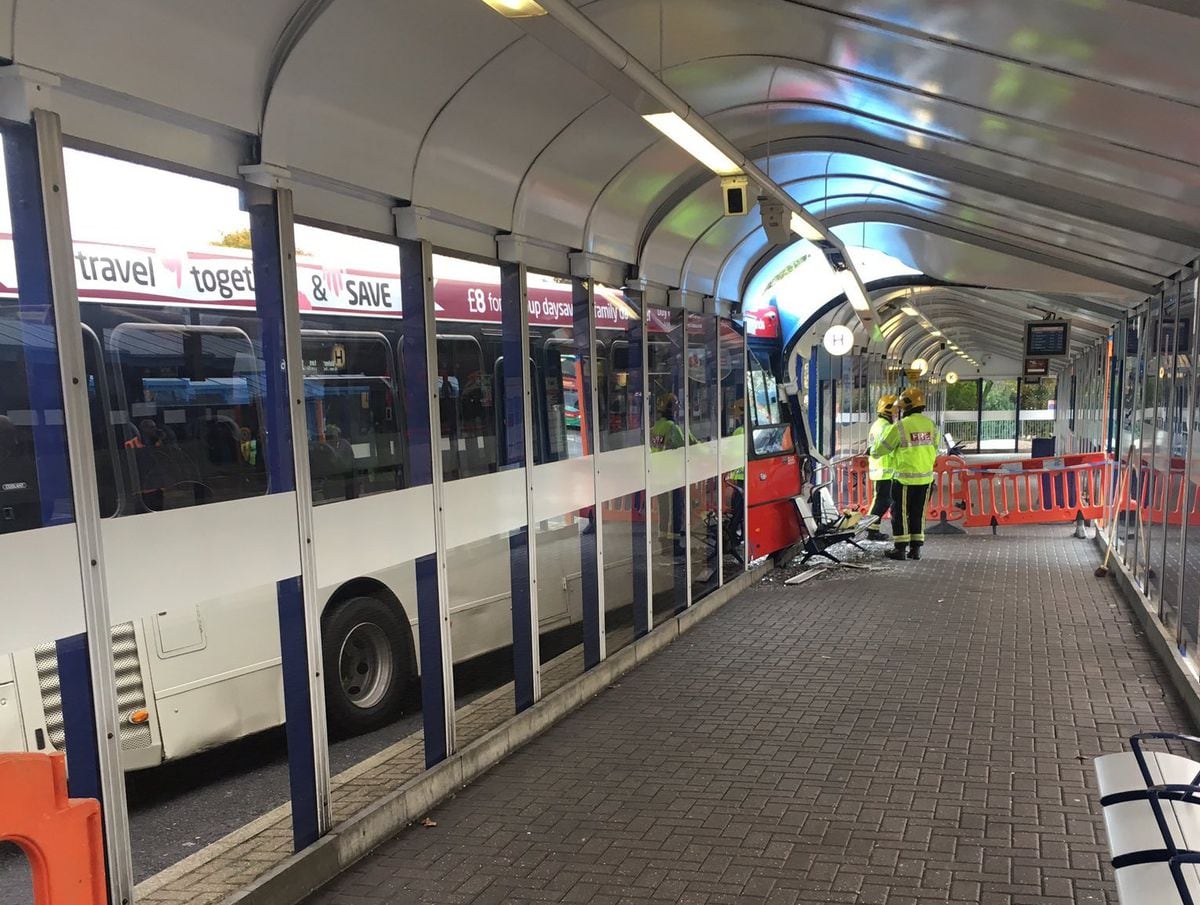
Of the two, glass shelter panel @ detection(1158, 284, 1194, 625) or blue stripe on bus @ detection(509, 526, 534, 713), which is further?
glass shelter panel @ detection(1158, 284, 1194, 625)

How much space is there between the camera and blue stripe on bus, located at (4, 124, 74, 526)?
285 cm

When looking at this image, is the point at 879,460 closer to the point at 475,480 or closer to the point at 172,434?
the point at 475,480

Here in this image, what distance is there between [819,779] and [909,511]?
23.6ft

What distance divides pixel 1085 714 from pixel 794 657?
2.07 m

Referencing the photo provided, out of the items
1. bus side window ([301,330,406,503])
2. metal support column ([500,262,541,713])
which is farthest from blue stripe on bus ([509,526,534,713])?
bus side window ([301,330,406,503])

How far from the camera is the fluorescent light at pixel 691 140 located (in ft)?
13.1

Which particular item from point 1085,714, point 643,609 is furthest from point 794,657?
point 1085,714

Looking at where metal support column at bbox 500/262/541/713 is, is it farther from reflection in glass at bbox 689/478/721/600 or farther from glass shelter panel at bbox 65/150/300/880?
reflection in glass at bbox 689/478/721/600

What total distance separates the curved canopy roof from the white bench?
2.55 meters

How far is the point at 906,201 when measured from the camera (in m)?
9.59

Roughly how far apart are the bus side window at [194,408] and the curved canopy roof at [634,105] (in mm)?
734

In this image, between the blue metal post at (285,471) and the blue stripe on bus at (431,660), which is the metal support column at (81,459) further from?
the blue stripe on bus at (431,660)

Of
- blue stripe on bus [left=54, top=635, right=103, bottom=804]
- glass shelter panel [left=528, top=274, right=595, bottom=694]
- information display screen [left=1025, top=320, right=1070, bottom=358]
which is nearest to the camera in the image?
blue stripe on bus [left=54, top=635, right=103, bottom=804]

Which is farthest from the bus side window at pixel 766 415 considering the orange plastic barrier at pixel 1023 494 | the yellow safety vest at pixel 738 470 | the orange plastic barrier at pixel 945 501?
the orange plastic barrier at pixel 1023 494
